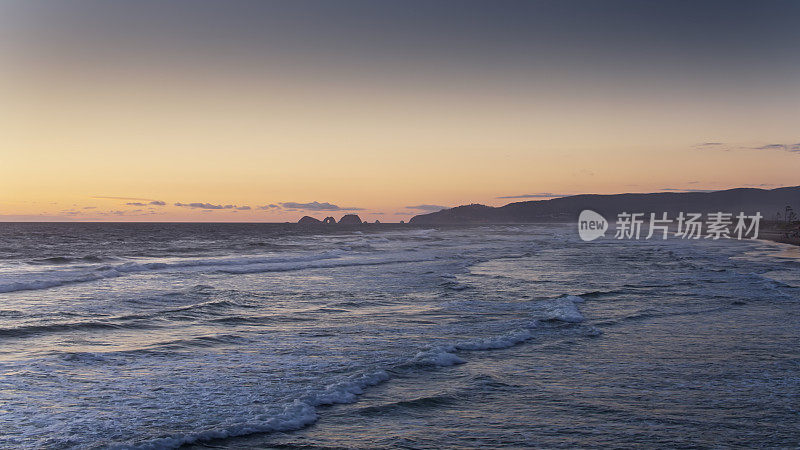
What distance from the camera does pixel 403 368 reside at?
Result: 30.0ft

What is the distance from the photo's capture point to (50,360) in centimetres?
978

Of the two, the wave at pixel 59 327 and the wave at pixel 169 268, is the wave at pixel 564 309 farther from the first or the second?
the wave at pixel 169 268

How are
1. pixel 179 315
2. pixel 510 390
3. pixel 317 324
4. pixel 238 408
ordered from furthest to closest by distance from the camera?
pixel 179 315
pixel 317 324
pixel 510 390
pixel 238 408

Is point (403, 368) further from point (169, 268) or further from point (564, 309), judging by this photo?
point (169, 268)

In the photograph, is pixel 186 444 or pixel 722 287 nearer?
pixel 186 444

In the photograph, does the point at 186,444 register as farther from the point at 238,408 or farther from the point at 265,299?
the point at 265,299

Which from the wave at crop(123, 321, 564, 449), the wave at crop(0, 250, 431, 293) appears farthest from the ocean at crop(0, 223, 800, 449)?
the wave at crop(0, 250, 431, 293)

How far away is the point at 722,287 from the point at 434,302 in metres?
10.5

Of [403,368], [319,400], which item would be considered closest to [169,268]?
[403,368]

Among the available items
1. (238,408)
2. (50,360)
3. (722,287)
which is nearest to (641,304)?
(722,287)

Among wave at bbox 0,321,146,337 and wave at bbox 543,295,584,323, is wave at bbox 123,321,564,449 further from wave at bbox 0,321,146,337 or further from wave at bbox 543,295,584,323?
wave at bbox 0,321,146,337

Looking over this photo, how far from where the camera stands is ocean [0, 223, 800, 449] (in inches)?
253

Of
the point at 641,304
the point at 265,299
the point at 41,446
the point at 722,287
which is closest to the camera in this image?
the point at 41,446

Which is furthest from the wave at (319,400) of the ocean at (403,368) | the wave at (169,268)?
the wave at (169,268)
